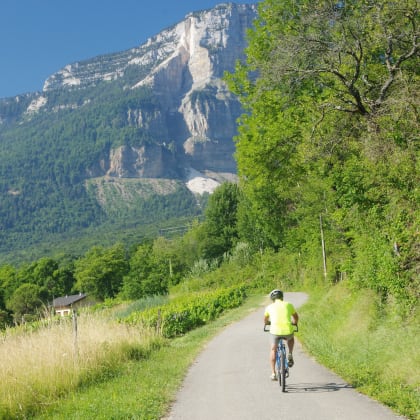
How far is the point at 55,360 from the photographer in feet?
37.3

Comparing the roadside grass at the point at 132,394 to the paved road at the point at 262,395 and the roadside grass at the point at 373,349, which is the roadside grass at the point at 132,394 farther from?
the roadside grass at the point at 373,349

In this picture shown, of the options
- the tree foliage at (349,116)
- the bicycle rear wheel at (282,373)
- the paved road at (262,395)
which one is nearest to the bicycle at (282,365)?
the bicycle rear wheel at (282,373)

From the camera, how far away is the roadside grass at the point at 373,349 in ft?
26.8

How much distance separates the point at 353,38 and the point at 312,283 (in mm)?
25403

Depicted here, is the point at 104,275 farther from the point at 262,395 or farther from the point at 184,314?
the point at 262,395

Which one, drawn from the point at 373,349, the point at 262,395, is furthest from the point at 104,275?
the point at 262,395

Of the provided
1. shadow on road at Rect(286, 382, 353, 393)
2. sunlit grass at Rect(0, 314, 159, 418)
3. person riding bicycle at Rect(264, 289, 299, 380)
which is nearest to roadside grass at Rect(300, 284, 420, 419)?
shadow on road at Rect(286, 382, 353, 393)

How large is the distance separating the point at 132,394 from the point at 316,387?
343cm

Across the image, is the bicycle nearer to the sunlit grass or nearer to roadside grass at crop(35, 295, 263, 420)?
roadside grass at crop(35, 295, 263, 420)

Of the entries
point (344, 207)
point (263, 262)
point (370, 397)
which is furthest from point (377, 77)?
point (263, 262)

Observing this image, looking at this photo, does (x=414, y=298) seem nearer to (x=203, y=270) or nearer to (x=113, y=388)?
(x=113, y=388)

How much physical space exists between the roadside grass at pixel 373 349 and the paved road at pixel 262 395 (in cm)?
30

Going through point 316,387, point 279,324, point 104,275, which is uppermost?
point 279,324

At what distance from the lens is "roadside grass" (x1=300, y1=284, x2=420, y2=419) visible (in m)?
8.17
